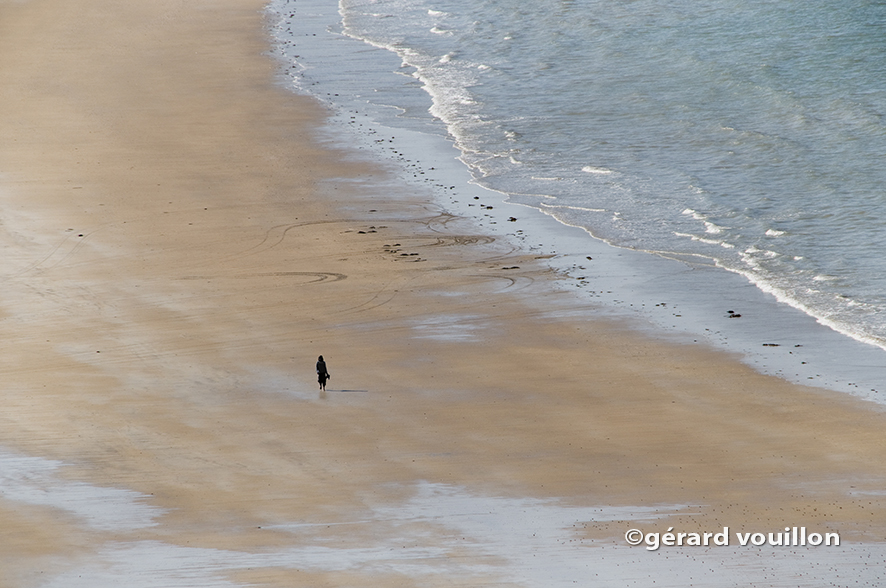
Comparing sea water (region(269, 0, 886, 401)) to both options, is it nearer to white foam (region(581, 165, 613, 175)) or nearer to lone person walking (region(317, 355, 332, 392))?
white foam (region(581, 165, 613, 175))

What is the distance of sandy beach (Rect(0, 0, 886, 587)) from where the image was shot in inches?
528

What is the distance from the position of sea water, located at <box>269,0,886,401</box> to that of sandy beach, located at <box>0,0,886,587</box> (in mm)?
2069

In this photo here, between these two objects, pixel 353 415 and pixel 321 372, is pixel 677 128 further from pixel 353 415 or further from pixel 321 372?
pixel 353 415

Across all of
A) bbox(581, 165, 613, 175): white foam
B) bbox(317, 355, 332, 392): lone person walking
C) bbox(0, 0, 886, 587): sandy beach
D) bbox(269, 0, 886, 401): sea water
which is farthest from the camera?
bbox(581, 165, 613, 175): white foam

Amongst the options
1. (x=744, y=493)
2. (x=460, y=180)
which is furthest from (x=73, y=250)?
(x=744, y=493)

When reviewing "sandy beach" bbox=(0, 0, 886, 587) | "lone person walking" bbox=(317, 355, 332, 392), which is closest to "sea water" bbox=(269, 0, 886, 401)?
"sandy beach" bbox=(0, 0, 886, 587)

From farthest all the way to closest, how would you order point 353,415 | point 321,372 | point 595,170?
1. point 595,170
2. point 321,372
3. point 353,415

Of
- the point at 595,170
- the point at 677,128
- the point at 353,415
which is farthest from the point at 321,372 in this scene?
the point at 677,128

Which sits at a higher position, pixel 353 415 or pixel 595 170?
pixel 595 170

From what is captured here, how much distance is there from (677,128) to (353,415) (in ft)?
59.1

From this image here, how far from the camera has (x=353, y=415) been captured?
16812mm

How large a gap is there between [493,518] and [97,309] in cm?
950

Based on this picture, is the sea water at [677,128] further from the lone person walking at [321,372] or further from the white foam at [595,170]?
the lone person walking at [321,372]

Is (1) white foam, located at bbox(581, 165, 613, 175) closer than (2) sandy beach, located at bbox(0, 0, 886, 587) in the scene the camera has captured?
No
